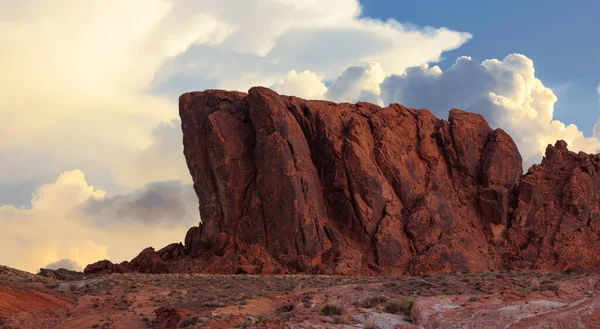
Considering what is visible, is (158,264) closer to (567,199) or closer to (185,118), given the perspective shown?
(185,118)

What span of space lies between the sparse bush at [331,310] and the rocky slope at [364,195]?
2559cm

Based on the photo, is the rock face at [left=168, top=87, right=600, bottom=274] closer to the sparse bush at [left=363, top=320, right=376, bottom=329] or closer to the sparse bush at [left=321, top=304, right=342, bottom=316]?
the sparse bush at [left=321, top=304, right=342, bottom=316]

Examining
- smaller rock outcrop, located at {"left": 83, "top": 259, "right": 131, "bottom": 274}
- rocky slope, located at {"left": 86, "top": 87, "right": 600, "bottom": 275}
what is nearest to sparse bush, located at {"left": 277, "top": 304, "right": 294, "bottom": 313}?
rocky slope, located at {"left": 86, "top": 87, "right": 600, "bottom": 275}

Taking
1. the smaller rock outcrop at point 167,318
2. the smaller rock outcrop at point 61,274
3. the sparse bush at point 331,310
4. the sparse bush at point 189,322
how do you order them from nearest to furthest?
the sparse bush at point 189,322, the sparse bush at point 331,310, the smaller rock outcrop at point 167,318, the smaller rock outcrop at point 61,274

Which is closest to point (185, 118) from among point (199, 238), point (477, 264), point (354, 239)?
point (199, 238)

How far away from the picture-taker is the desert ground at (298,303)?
86.1ft

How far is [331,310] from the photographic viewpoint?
2945 cm

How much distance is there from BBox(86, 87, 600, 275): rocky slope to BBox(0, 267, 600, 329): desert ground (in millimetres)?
12269

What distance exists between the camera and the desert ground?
1033 inches

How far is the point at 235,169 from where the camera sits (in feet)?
205

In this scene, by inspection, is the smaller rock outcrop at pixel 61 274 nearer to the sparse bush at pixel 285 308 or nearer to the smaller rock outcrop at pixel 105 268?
the smaller rock outcrop at pixel 105 268

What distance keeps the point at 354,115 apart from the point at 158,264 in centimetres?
2045

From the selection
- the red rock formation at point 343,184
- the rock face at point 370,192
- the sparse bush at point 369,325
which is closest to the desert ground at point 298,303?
the sparse bush at point 369,325

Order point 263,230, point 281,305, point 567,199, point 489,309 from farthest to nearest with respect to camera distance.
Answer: point 567,199
point 263,230
point 281,305
point 489,309
